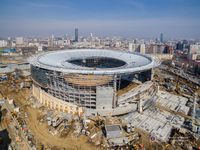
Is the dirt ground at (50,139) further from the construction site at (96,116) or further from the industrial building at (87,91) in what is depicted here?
the industrial building at (87,91)

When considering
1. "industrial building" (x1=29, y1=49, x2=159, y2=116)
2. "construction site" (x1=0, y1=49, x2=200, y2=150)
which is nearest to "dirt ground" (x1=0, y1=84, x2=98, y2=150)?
"construction site" (x1=0, y1=49, x2=200, y2=150)

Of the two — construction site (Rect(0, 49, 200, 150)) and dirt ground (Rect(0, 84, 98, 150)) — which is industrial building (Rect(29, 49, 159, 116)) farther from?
dirt ground (Rect(0, 84, 98, 150))

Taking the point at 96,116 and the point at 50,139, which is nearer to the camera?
the point at 50,139

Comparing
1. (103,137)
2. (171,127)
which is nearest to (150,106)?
(171,127)

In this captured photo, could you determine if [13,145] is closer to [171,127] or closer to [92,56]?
[171,127]

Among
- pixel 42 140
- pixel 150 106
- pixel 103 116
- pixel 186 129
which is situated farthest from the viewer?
pixel 150 106

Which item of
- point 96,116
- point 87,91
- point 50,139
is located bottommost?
point 50,139

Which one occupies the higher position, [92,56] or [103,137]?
[92,56]

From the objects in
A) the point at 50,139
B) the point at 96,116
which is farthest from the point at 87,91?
the point at 50,139

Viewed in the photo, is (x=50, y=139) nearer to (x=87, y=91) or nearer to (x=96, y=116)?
(x=96, y=116)
